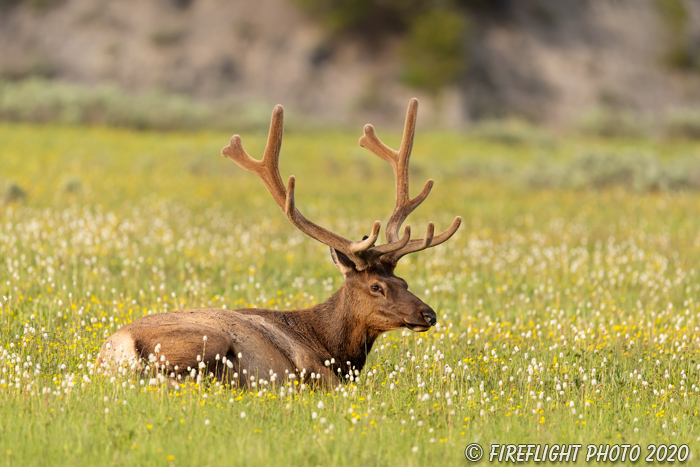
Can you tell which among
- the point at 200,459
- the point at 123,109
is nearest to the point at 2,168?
the point at 123,109

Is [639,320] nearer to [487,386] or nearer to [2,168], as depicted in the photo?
[487,386]

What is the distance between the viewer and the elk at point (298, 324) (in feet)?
23.3

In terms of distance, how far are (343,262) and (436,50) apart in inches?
1420

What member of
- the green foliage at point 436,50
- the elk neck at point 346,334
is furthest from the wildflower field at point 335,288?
the green foliage at point 436,50

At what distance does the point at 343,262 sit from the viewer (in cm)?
820

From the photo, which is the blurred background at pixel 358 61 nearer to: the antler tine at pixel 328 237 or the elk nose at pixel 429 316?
the antler tine at pixel 328 237

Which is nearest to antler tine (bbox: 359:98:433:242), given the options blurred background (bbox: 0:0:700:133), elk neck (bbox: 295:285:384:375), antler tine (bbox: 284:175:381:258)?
antler tine (bbox: 284:175:381:258)

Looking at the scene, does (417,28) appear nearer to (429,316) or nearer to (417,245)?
(417,245)

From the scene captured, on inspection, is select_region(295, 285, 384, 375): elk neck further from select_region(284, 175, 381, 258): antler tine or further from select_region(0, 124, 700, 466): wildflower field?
select_region(284, 175, 381, 258): antler tine

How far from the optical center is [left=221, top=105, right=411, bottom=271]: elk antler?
7.92 metres

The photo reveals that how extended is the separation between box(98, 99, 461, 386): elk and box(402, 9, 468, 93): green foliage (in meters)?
34.3

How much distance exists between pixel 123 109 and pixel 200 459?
31.7 meters

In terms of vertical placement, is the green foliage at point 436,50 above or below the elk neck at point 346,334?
above

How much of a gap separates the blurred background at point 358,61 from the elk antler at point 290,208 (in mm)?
32307
